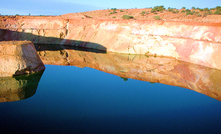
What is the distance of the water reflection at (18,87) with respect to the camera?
1273 cm

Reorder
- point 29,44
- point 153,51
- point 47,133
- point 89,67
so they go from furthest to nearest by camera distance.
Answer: point 153,51 → point 89,67 → point 29,44 → point 47,133

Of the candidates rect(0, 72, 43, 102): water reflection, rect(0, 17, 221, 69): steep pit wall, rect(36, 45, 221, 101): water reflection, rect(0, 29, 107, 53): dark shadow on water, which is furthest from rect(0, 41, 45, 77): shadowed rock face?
rect(0, 29, 107, 53): dark shadow on water

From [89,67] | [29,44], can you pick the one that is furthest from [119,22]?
[29,44]

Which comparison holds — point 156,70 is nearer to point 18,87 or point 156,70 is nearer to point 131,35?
point 131,35

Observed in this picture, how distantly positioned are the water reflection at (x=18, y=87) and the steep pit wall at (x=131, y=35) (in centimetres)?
1569

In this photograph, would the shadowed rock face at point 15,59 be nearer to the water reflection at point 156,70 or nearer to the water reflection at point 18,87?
the water reflection at point 18,87

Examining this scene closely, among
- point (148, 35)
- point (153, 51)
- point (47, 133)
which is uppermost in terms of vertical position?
→ point (148, 35)

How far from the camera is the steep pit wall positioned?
Answer: 2262 cm

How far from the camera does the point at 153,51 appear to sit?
27.5m

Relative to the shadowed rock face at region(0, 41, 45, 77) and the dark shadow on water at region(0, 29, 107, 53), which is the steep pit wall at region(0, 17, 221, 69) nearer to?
the dark shadow on water at region(0, 29, 107, 53)

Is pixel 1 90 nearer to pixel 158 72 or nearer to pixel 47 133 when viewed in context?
pixel 47 133

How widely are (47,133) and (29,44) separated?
1100cm

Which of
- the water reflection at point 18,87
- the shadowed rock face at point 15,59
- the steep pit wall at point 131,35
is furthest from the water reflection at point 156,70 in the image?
the water reflection at point 18,87

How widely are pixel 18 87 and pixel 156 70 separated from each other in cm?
1231
